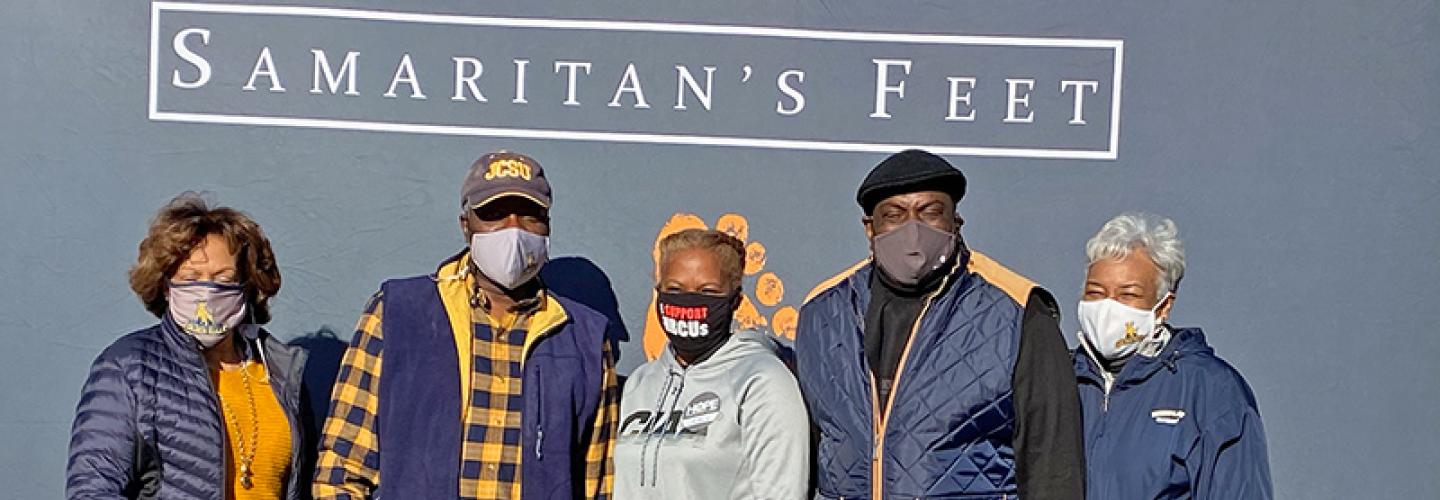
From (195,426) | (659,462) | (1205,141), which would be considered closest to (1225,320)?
(1205,141)

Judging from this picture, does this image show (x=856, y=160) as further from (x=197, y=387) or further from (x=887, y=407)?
(x=197, y=387)

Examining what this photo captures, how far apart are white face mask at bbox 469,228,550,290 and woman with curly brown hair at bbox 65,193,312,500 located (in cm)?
53

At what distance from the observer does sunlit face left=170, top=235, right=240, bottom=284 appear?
3.87 m

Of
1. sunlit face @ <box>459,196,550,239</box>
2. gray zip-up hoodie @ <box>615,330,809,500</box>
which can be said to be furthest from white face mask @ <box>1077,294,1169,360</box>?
sunlit face @ <box>459,196,550,239</box>

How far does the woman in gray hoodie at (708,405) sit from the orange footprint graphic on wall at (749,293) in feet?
3.16

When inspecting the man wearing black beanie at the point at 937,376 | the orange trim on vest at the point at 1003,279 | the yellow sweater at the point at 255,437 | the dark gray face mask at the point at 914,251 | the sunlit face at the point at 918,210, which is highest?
the sunlit face at the point at 918,210

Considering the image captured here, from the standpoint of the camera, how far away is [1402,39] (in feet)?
16.2

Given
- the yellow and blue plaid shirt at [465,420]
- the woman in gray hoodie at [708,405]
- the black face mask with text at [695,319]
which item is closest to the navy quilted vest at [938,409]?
→ the woman in gray hoodie at [708,405]

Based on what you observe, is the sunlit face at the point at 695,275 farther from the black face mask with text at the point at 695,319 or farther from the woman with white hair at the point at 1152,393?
the woman with white hair at the point at 1152,393

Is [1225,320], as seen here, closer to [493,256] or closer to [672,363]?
[672,363]

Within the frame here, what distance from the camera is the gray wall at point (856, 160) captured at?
4938 mm

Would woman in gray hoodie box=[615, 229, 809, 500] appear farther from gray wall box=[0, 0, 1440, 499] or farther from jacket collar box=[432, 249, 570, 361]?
gray wall box=[0, 0, 1440, 499]

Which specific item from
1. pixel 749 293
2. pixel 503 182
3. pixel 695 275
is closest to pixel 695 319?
pixel 695 275

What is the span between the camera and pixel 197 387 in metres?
3.81
